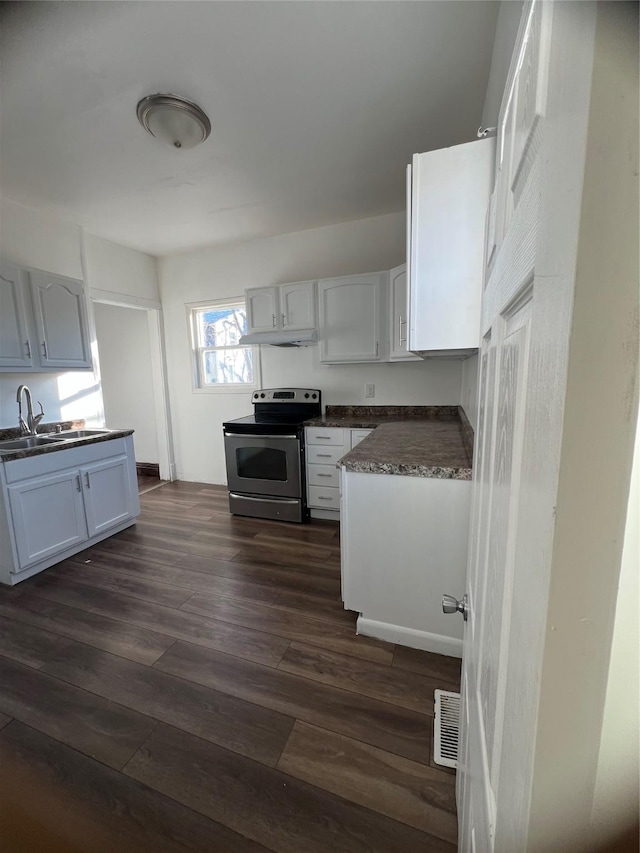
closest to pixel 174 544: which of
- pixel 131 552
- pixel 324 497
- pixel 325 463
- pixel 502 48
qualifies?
pixel 131 552

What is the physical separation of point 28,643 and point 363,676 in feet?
5.44

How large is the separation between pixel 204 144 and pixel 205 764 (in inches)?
118

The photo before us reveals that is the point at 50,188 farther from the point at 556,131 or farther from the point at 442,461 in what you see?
the point at 556,131

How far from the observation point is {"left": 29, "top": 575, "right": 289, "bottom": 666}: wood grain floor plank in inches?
65.0

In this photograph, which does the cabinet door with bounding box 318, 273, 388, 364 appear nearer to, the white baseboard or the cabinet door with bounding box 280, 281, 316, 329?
the cabinet door with bounding box 280, 281, 316, 329

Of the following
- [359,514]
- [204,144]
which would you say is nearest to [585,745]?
[359,514]

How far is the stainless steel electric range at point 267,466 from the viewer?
3010 mm

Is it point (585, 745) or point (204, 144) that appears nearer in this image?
point (585, 745)

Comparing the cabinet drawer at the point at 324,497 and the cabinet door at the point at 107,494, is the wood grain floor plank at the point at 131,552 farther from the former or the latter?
the cabinet drawer at the point at 324,497

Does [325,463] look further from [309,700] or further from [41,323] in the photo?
[41,323]

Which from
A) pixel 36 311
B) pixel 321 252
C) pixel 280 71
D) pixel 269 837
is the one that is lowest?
pixel 269 837

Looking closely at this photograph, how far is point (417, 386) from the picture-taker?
3.21m

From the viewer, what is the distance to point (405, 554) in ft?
5.16

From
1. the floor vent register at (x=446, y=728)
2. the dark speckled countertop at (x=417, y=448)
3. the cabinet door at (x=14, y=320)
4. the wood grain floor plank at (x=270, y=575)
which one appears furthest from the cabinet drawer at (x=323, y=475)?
the cabinet door at (x=14, y=320)
